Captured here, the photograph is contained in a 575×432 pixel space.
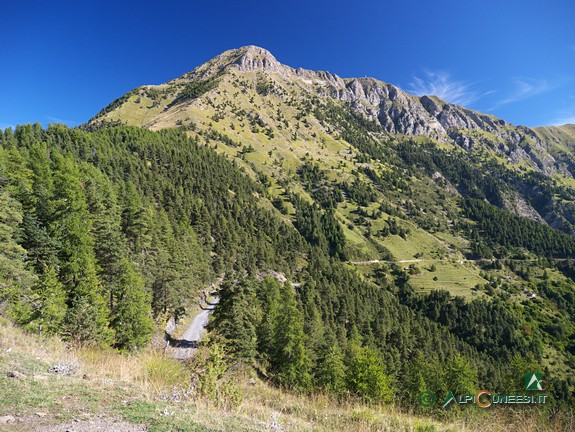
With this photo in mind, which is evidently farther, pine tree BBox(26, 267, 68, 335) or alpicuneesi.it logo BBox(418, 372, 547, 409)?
pine tree BBox(26, 267, 68, 335)

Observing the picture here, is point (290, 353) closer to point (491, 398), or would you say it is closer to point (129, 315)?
point (129, 315)

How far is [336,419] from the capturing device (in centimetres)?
913

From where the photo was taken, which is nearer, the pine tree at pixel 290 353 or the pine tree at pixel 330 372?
the pine tree at pixel 290 353

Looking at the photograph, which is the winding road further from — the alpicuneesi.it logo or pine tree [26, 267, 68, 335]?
the alpicuneesi.it logo

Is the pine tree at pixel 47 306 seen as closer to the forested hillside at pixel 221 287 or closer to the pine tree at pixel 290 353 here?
the forested hillside at pixel 221 287

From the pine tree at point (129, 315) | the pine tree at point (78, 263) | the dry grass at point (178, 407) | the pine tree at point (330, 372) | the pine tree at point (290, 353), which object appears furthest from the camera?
the pine tree at point (330, 372)

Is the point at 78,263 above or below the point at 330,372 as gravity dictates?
above

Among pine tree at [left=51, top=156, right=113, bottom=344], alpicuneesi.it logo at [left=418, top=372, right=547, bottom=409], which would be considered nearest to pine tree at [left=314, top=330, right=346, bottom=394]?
pine tree at [left=51, top=156, right=113, bottom=344]

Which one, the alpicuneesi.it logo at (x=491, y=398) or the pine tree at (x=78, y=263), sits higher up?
the pine tree at (x=78, y=263)

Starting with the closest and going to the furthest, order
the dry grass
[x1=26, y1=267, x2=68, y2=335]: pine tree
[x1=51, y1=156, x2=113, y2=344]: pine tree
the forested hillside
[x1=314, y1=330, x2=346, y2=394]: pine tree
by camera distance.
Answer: the dry grass < [x1=26, y1=267, x2=68, y2=335]: pine tree < [x1=51, y1=156, x2=113, y2=344]: pine tree < the forested hillside < [x1=314, y1=330, x2=346, y2=394]: pine tree

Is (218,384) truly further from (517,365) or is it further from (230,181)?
(230,181)

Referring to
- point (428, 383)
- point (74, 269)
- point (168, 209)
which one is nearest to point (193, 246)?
point (168, 209)

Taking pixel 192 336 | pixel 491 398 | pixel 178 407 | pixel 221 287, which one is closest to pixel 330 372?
pixel 221 287

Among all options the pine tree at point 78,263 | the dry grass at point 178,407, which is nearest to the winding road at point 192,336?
the pine tree at point 78,263
